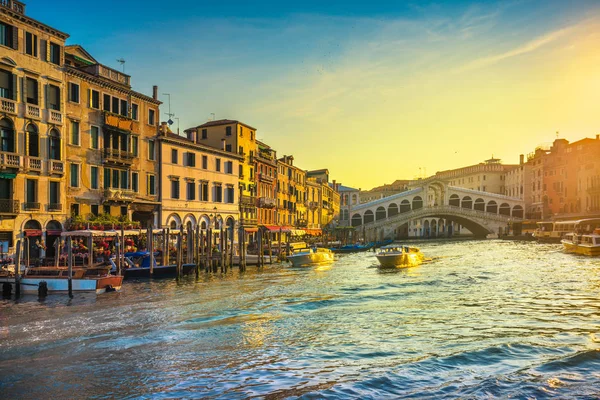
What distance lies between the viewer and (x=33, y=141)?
72.4 ft

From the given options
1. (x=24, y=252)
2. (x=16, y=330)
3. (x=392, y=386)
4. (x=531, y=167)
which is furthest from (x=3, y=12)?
(x=531, y=167)

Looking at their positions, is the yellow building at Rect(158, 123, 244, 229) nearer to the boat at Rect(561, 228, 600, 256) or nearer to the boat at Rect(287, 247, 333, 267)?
the boat at Rect(287, 247, 333, 267)

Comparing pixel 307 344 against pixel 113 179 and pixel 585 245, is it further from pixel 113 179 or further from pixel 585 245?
pixel 585 245

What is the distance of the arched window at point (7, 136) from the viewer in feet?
68.2

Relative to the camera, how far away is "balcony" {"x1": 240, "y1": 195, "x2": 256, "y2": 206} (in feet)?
127

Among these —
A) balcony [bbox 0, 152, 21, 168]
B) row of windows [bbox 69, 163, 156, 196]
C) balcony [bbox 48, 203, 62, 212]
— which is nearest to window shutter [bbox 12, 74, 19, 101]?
balcony [bbox 0, 152, 21, 168]

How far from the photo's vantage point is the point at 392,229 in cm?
6775

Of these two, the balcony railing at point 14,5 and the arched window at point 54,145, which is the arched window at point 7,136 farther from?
the balcony railing at point 14,5

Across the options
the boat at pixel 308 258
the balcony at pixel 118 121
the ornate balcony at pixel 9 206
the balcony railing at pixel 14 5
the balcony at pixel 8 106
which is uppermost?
the balcony railing at pixel 14 5

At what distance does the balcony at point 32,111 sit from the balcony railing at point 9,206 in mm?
3790

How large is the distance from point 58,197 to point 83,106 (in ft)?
16.0

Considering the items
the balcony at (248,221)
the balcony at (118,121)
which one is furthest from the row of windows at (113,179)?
the balcony at (248,221)

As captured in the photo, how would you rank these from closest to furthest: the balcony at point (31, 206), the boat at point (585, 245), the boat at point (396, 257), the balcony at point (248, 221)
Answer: the balcony at point (31, 206)
the boat at point (396, 257)
the boat at point (585, 245)
the balcony at point (248, 221)

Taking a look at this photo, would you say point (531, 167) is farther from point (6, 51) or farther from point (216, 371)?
point (216, 371)
